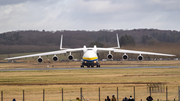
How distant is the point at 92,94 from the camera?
20953 mm

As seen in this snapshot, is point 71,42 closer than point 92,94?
No

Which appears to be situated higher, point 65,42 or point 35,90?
point 65,42

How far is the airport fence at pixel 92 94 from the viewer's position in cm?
Answer: 1930

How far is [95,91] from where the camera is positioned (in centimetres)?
2227

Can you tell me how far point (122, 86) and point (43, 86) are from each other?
6196 millimetres

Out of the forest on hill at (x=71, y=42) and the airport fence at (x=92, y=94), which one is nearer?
the airport fence at (x=92, y=94)

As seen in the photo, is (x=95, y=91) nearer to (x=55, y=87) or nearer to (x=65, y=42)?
(x=55, y=87)

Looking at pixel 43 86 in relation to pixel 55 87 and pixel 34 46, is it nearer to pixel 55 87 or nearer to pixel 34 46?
pixel 55 87

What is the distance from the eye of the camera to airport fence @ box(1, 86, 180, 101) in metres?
19.3

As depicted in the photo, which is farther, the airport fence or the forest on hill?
the forest on hill

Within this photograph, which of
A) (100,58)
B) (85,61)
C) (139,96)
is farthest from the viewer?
(100,58)

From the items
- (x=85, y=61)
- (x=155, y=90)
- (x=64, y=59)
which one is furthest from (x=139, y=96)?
(x=64, y=59)

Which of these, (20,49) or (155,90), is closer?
(155,90)

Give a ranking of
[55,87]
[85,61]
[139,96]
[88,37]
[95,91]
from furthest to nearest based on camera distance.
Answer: [88,37] → [85,61] → [55,87] → [95,91] → [139,96]
